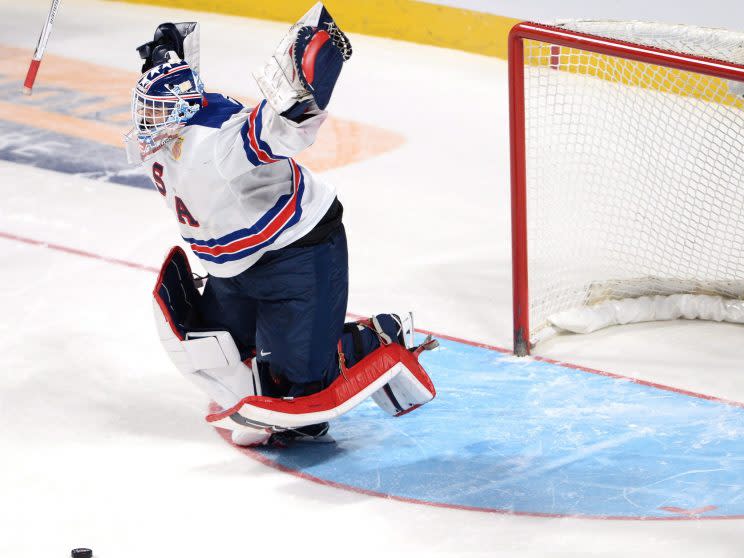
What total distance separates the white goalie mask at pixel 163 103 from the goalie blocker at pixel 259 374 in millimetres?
414

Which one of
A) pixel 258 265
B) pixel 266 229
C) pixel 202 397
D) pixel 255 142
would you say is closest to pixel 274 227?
pixel 266 229

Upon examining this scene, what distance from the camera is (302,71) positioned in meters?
2.36

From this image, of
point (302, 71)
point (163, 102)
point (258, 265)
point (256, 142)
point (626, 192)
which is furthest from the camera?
point (626, 192)

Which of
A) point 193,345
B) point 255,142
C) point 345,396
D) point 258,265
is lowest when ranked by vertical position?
point 345,396

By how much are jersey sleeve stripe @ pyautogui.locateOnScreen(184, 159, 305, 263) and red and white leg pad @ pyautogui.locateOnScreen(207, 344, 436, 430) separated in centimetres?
34

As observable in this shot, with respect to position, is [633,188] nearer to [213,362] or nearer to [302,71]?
[213,362]

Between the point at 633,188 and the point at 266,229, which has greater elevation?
the point at 266,229

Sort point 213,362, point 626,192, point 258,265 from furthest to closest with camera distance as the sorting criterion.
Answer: point 626,192 < point 213,362 < point 258,265

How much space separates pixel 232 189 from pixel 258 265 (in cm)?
22

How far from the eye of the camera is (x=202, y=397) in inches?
131

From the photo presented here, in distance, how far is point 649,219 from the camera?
3857 mm

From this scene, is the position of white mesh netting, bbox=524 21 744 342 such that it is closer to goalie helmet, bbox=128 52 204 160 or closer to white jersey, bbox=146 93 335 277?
white jersey, bbox=146 93 335 277

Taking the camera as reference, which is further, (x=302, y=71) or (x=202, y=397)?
(x=202, y=397)

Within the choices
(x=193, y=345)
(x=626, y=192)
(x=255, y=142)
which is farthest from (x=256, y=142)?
(x=626, y=192)
